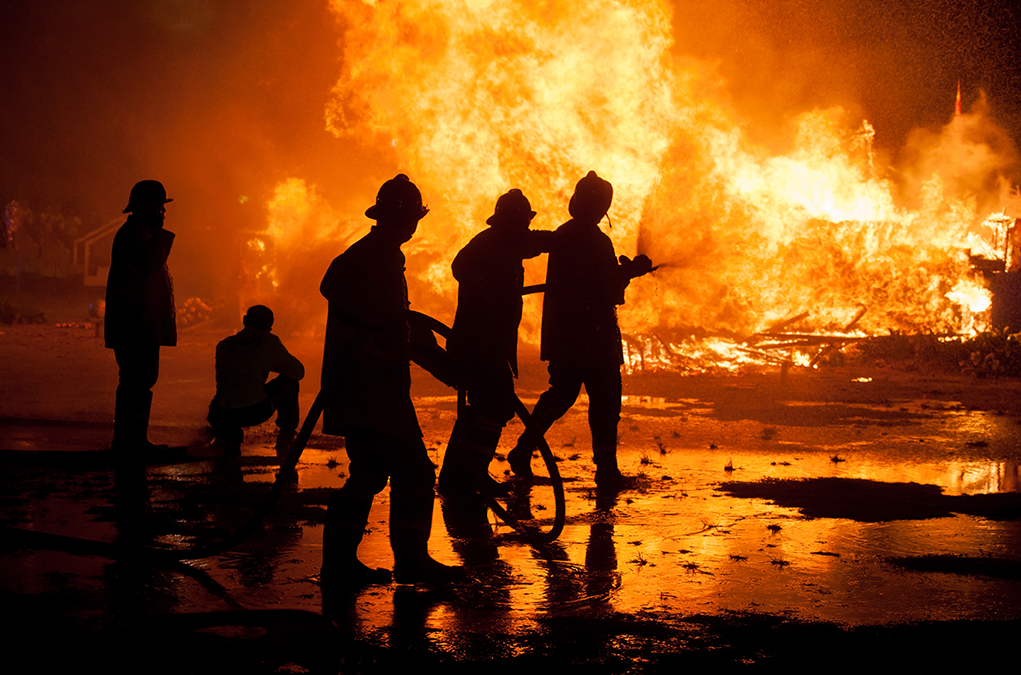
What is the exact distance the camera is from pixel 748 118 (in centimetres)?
2575

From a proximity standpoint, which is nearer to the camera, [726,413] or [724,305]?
[726,413]

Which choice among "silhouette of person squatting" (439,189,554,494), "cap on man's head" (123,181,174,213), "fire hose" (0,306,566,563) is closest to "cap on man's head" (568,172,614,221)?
"silhouette of person squatting" (439,189,554,494)

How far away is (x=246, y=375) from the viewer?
24.5 ft

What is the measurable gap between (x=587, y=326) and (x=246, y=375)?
8.76 feet

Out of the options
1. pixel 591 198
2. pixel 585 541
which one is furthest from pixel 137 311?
pixel 585 541

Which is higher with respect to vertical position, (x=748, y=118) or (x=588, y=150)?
(x=748, y=118)


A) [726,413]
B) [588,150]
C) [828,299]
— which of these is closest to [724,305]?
[828,299]

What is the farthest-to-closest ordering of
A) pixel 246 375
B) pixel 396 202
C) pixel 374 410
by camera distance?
pixel 246 375
pixel 396 202
pixel 374 410

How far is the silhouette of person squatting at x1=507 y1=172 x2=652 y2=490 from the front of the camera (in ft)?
23.3

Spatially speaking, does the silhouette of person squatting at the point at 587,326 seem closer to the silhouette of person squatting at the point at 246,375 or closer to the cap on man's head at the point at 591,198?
the cap on man's head at the point at 591,198

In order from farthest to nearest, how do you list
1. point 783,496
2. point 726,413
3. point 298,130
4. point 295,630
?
point 298,130 < point 726,413 < point 783,496 < point 295,630

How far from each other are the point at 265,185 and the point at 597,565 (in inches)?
1022

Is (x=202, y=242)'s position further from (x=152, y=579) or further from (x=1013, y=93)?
(x=152, y=579)

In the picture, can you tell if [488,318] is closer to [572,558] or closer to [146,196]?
[572,558]
